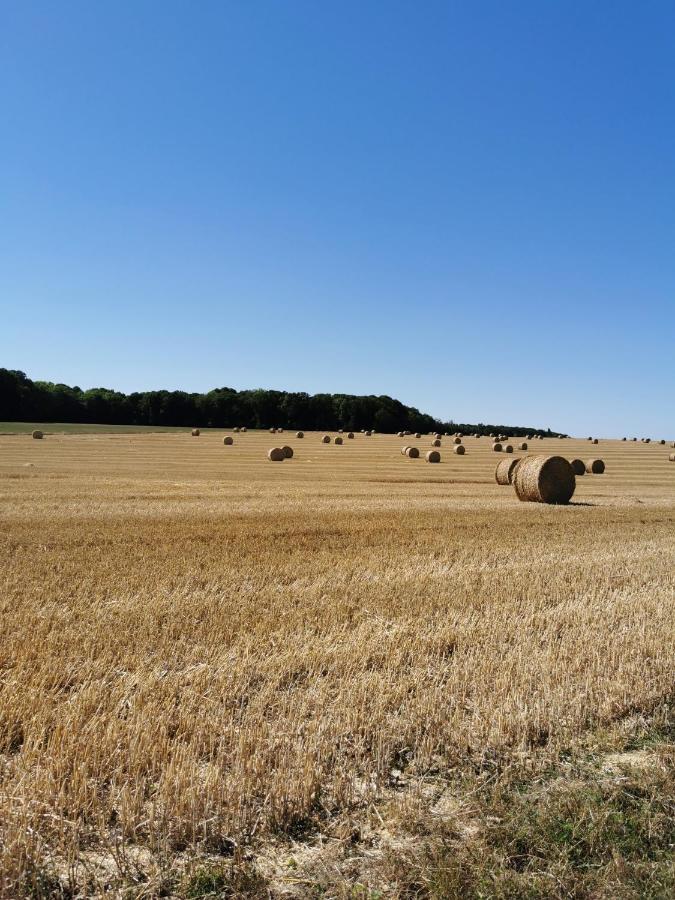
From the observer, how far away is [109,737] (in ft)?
13.2

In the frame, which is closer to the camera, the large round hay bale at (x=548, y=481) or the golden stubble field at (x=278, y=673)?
the golden stubble field at (x=278, y=673)

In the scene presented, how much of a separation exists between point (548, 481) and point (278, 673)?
1678 cm

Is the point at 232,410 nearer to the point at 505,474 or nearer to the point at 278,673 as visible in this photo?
the point at 505,474

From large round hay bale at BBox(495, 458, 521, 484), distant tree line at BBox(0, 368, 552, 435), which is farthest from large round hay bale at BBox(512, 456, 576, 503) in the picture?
distant tree line at BBox(0, 368, 552, 435)

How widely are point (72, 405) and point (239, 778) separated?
97.8 metres

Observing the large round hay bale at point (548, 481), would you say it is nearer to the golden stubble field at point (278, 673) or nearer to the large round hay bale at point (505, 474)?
the large round hay bale at point (505, 474)

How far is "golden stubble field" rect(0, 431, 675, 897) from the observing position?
11.1 ft

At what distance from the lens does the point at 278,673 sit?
5.34 meters

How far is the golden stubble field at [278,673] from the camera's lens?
11.1 ft

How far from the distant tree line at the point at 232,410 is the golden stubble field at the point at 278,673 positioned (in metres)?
87.5

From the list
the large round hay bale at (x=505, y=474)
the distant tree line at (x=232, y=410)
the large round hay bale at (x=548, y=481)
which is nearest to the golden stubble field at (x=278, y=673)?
the large round hay bale at (x=548, y=481)

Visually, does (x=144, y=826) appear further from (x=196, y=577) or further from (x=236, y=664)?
(x=196, y=577)

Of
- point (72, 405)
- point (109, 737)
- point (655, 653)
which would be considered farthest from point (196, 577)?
point (72, 405)

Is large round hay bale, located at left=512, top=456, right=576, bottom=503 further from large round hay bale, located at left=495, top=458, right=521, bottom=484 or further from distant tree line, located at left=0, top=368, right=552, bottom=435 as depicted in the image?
distant tree line, located at left=0, top=368, right=552, bottom=435
